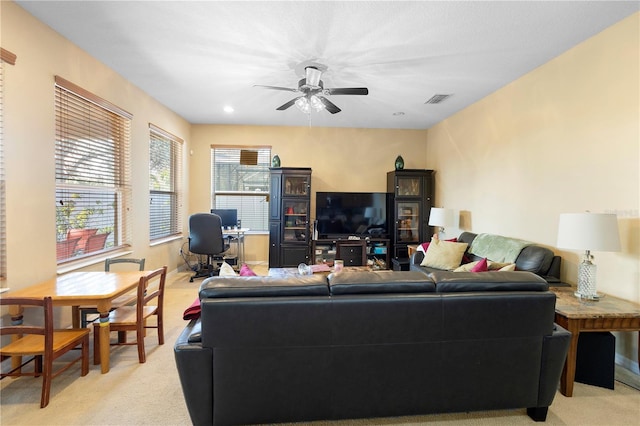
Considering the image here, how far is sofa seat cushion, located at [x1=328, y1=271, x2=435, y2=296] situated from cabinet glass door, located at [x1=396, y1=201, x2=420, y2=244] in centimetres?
398

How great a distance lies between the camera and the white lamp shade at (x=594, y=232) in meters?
2.17

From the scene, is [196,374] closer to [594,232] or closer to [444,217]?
[594,232]

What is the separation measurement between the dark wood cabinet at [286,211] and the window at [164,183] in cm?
165

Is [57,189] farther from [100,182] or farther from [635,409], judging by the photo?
[635,409]

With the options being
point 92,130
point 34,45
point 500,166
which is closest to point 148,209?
point 92,130

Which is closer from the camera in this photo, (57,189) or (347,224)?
(57,189)

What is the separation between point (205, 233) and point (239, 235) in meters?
0.88

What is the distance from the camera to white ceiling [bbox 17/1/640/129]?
7.51 feet

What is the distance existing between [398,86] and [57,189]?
3.82 metres

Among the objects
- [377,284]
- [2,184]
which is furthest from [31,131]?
[377,284]

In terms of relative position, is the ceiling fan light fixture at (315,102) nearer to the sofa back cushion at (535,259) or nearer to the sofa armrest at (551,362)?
the sofa back cushion at (535,259)

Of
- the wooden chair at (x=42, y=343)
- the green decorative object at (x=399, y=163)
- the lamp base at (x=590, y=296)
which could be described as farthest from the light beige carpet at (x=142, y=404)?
the green decorative object at (x=399, y=163)

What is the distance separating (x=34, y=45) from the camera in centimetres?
248

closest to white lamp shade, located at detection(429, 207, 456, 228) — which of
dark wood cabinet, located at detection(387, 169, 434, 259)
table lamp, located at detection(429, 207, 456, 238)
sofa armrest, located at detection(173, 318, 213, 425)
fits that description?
table lamp, located at detection(429, 207, 456, 238)
